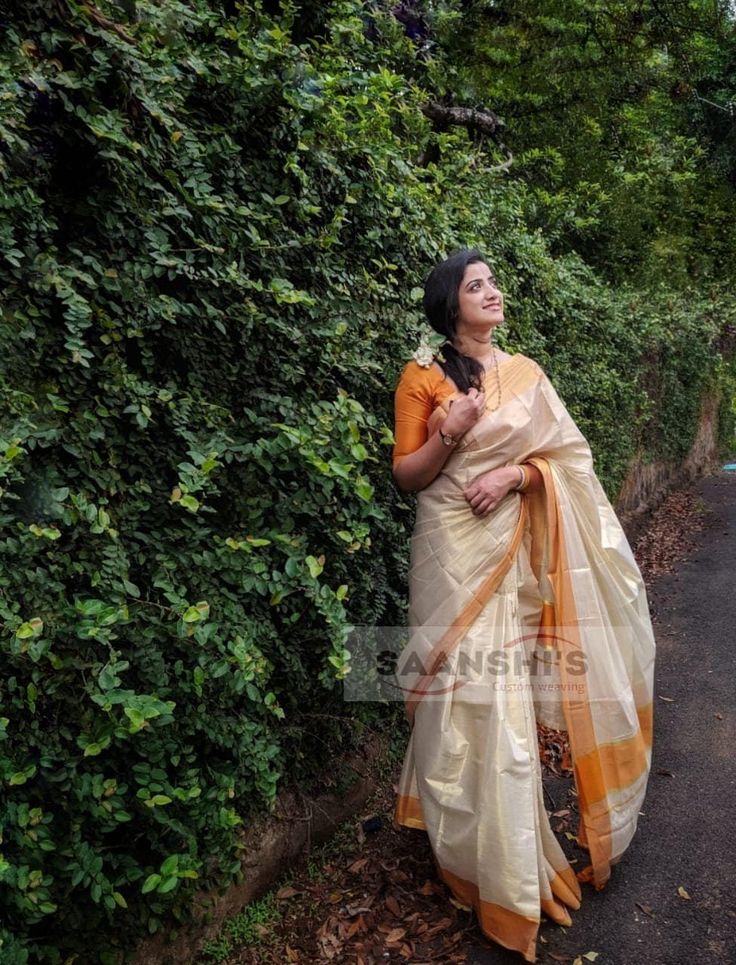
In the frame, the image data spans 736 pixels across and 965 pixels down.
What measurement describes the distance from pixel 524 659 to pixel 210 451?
1.24 metres

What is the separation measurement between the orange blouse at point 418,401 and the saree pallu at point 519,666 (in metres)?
0.07

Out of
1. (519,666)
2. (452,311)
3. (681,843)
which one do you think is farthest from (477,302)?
(681,843)

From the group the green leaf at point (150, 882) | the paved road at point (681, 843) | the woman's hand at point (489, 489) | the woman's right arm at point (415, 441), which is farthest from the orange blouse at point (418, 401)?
the paved road at point (681, 843)

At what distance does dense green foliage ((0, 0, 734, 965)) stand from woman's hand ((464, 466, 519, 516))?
346 mm

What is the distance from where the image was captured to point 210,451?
2297mm

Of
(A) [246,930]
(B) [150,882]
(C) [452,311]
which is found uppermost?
(C) [452,311]

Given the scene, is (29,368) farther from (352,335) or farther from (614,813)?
(614,813)

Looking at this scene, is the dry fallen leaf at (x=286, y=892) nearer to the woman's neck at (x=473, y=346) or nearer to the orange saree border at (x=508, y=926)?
the orange saree border at (x=508, y=926)

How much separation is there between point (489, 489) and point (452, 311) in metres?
0.63

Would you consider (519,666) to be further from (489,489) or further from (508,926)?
(508,926)

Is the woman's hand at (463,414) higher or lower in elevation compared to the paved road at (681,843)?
higher

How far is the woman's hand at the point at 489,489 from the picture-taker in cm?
271

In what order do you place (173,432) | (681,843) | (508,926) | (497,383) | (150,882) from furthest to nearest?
1. (681,843)
2. (497,383)
3. (508,926)
4. (173,432)
5. (150,882)

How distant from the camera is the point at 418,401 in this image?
9.14 feet
